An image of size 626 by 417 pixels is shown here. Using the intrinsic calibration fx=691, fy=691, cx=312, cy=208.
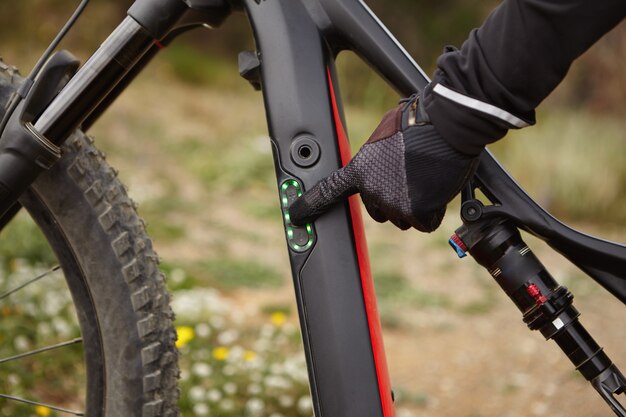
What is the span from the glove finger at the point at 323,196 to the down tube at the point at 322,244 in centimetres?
3

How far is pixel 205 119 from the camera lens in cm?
635

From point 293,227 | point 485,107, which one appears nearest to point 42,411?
point 293,227

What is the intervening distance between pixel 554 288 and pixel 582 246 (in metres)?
0.09

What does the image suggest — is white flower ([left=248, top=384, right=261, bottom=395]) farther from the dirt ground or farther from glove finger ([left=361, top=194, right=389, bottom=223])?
glove finger ([left=361, top=194, right=389, bottom=223])

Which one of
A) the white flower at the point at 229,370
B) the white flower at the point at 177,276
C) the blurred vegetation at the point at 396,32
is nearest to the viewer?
the white flower at the point at 229,370

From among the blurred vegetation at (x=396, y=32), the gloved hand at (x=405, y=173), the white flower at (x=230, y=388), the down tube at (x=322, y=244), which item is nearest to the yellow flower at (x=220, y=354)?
the white flower at (x=230, y=388)

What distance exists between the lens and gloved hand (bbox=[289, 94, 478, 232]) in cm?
106

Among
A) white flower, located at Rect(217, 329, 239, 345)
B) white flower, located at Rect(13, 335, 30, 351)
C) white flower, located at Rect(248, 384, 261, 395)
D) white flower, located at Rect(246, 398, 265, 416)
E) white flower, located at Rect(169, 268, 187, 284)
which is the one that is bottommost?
white flower, located at Rect(246, 398, 265, 416)

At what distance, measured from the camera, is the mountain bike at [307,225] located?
1.15 meters

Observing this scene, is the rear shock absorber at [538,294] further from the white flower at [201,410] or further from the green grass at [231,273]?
the green grass at [231,273]

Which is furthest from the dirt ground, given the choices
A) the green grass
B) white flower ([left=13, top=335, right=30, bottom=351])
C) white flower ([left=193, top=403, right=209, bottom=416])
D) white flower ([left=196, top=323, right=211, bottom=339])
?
white flower ([left=13, top=335, right=30, bottom=351])

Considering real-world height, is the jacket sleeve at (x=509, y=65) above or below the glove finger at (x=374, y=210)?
above

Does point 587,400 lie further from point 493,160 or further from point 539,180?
point 539,180

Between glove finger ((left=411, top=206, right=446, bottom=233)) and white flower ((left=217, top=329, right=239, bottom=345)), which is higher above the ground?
white flower ((left=217, top=329, right=239, bottom=345))
